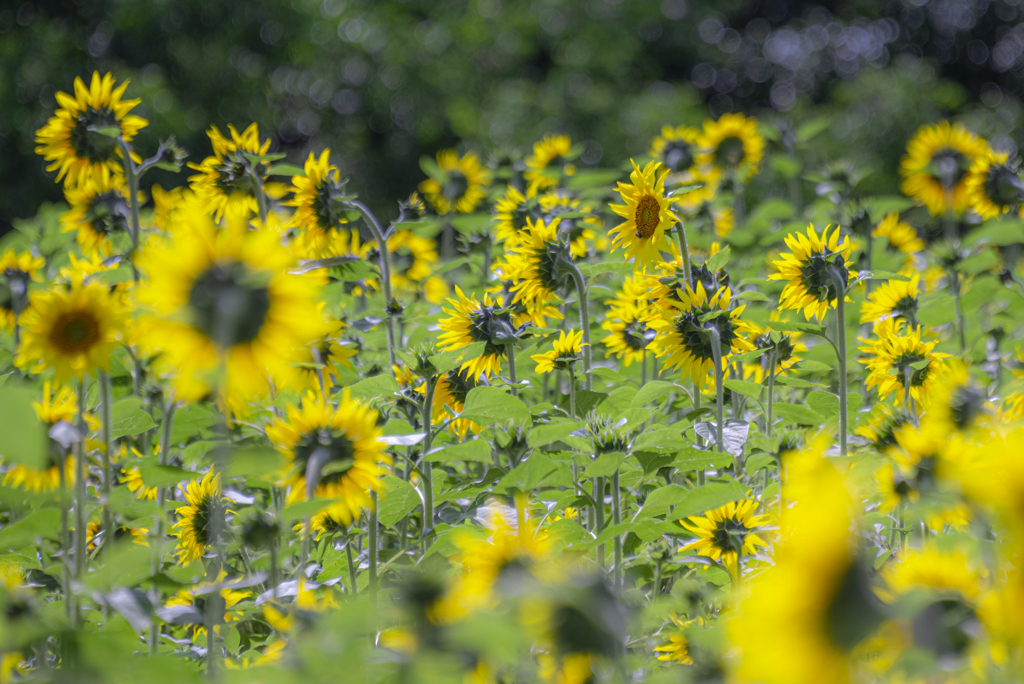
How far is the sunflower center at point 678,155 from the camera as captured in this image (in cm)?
351

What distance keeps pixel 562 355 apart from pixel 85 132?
1.25 m

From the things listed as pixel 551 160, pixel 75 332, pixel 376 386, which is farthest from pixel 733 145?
pixel 75 332

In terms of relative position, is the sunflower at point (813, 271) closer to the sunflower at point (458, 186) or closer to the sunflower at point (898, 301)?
the sunflower at point (898, 301)

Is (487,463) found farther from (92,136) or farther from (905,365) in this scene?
(92,136)

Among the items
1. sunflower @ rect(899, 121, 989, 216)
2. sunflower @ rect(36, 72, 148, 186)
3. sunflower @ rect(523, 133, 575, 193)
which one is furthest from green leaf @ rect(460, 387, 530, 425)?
sunflower @ rect(899, 121, 989, 216)

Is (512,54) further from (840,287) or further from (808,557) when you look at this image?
(808,557)

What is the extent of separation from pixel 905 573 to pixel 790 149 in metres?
3.69

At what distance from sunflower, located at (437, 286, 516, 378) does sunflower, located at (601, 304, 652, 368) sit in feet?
1.65

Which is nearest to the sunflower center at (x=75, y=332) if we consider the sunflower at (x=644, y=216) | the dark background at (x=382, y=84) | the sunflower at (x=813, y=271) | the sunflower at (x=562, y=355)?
the sunflower at (x=562, y=355)

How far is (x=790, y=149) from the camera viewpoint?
424 centimetres

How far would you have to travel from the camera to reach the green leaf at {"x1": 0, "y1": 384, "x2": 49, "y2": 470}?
0.73m

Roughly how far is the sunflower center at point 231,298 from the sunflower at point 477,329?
0.72m

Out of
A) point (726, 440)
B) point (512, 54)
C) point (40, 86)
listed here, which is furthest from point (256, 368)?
point (512, 54)

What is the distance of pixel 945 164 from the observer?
130 inches
